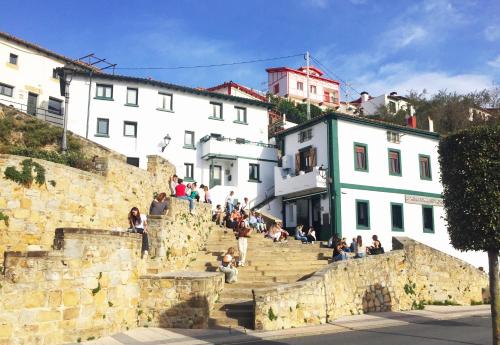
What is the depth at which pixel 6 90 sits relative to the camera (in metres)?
34.3

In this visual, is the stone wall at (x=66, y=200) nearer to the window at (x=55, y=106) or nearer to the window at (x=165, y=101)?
the window at (x=165, y=101)

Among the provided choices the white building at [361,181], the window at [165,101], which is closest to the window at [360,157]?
the white building at [361,181]

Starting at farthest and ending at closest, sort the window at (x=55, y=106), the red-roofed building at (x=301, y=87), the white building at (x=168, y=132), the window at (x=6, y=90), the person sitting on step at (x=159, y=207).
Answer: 1. the red-roofed building at (x=301, y=87)
2. the window at (x=55, y=106)
3. the window at (x=6, y=90)
4. the white building at (x=168, y=132)
5. the person sitting on step at (x=159, y=207)

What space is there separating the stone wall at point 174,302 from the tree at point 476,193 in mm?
6502

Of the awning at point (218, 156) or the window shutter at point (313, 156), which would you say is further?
the awning at point (218, 156)

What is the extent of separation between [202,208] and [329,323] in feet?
25.4

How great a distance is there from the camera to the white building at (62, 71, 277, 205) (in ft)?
98.6

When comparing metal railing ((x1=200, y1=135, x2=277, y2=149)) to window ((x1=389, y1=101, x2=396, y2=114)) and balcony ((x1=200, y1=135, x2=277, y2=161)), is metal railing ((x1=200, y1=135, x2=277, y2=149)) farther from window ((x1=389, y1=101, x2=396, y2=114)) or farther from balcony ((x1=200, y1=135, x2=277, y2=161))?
window ((x1=389, y1=101, x2=396, y2=114))

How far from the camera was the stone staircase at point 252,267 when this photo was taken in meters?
12.9

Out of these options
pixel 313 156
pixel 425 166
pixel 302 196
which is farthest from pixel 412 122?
pixel 302 196

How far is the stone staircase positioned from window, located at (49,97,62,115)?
22787mm

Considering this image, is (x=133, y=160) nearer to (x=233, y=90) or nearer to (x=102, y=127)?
(x=102, y=127)

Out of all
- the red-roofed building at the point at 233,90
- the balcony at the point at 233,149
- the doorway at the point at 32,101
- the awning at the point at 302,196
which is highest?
the red-roofed building at the point at 233,90

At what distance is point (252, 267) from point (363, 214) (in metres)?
12.1
